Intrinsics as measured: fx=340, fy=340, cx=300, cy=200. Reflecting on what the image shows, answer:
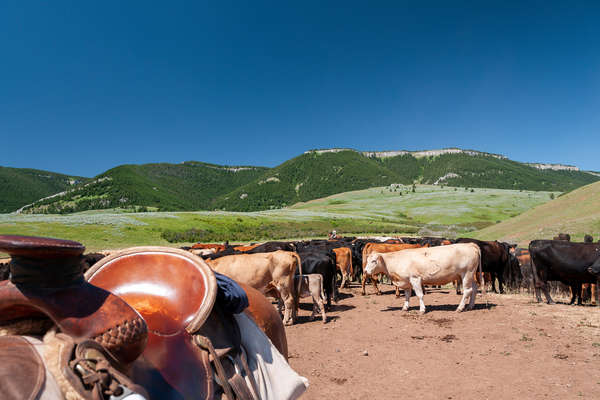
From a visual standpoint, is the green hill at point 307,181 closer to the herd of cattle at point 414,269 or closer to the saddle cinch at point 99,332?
the herd of cattle at point 414,269

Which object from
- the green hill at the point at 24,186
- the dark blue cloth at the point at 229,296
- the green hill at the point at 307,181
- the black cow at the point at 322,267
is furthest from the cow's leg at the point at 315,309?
the green hill at the point at 24,186

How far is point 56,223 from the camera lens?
38.6m

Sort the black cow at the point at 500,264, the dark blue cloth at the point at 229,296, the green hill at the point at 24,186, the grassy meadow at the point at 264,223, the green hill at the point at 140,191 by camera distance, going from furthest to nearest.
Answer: the green hill at the point at 24,186
the green hill at the point at 140,191
the grassy meadow at the point at 264,223
the black cow at the point at 500,264
the dark blue cloth at the point at 229,296

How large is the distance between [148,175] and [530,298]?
598 ft

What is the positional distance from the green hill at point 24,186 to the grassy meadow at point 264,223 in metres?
79.0

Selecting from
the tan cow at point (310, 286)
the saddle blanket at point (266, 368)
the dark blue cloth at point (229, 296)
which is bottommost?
the tan cow at point (310, 286)

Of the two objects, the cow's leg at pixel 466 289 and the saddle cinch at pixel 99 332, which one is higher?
the saddle cinch at pixel 99 332

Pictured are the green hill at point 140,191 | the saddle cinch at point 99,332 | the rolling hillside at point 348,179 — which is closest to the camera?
the saddle cinch at point 99,332

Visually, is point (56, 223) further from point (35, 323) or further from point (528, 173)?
point (528, 173)

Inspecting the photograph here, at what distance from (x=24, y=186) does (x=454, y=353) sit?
18399 centimetres

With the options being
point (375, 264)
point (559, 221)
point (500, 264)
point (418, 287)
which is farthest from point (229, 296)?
point (559, 221)

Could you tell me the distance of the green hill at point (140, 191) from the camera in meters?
97.4

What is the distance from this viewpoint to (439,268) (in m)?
9.69

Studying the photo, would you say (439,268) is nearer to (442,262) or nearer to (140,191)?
(442,262)
